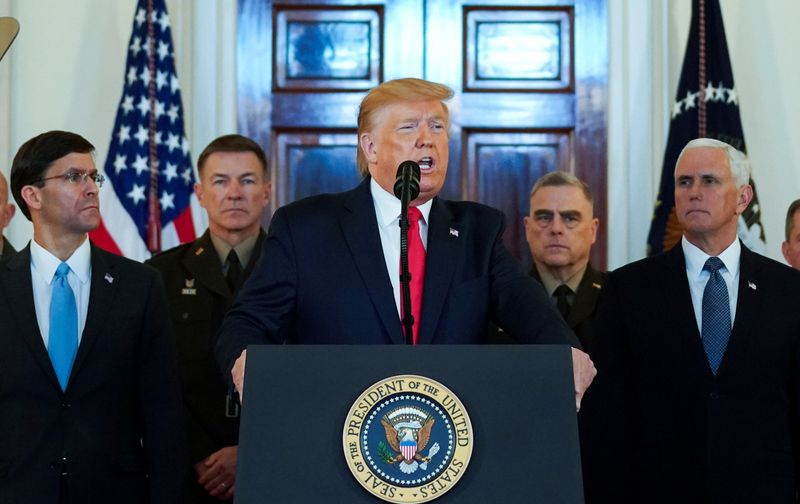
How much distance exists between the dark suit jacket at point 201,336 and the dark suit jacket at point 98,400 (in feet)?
1.26

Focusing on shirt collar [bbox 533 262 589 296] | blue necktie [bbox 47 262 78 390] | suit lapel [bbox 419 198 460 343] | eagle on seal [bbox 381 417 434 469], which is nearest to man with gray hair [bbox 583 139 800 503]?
shirt collar [bbox 533 262 589 296]

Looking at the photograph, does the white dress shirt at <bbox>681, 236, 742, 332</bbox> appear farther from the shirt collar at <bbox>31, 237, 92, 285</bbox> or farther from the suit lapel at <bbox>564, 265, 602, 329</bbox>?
the shirt collar at <bbox>31, 237, 92, 285</bbox>

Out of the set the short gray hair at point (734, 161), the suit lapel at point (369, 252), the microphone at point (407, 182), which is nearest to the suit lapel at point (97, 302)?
the suit lapel at point (369, 252)

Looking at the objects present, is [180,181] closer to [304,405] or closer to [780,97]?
[780,97]

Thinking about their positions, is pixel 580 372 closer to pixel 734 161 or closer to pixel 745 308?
pixel 745 308

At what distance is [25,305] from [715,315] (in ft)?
7.01

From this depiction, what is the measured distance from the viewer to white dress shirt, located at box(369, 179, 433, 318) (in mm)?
2742

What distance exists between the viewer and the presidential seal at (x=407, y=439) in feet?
6.70

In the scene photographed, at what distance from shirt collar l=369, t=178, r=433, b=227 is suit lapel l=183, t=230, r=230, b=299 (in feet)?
4.95

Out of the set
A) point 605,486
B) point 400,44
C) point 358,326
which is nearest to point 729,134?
point 400,44

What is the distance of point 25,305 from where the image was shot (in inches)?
140

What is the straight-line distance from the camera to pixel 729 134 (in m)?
5.34

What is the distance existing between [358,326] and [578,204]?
91.8 inches

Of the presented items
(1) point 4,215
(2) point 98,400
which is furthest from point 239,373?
(1) point 4,215
